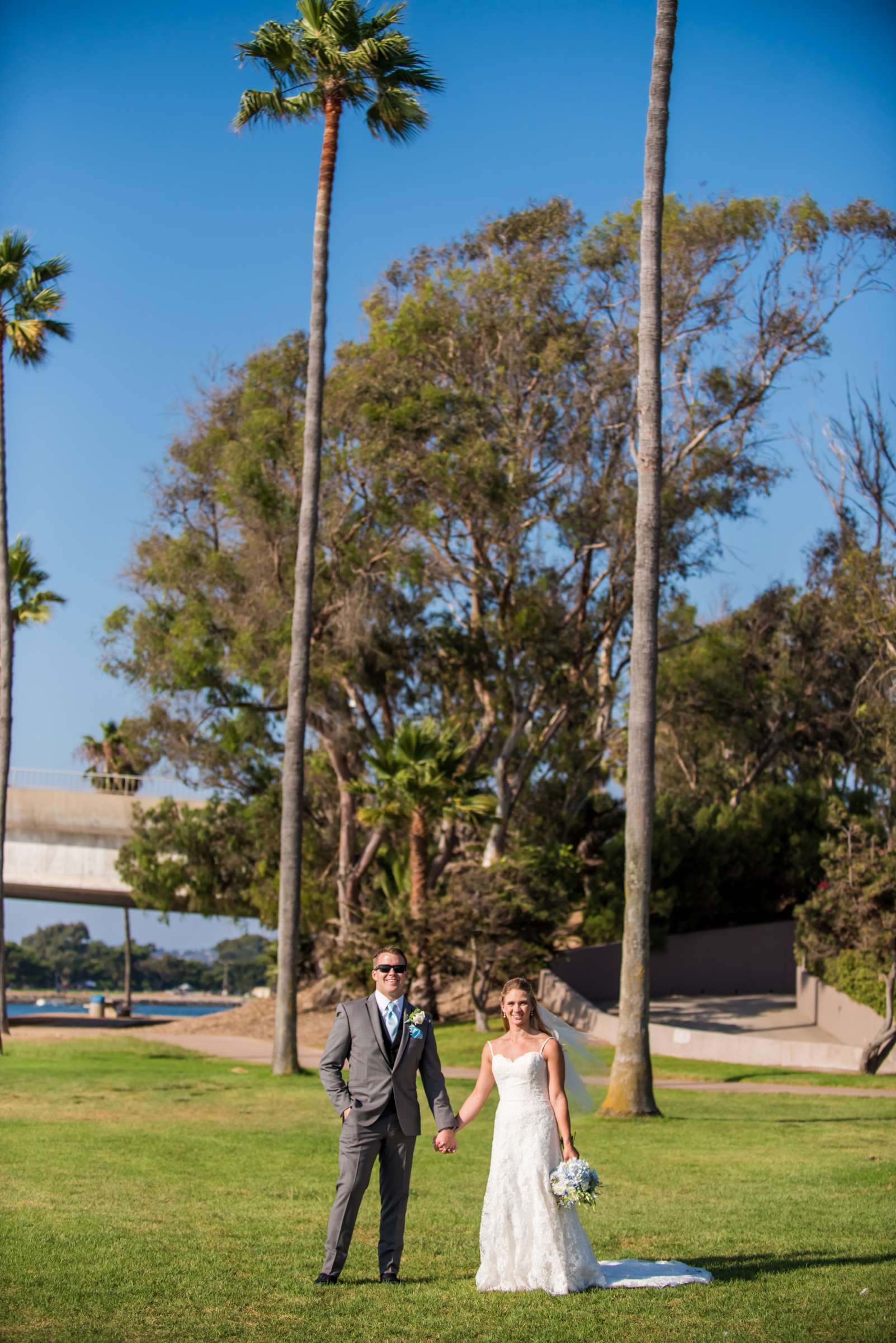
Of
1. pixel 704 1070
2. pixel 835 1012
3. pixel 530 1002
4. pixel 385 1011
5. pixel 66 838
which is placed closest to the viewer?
pixel 385 1011

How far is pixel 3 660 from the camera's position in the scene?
2594 cm

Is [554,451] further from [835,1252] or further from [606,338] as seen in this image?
[835,1252]

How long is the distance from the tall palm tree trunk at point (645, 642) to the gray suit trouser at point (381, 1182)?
9.50m

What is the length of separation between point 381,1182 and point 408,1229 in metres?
2.55

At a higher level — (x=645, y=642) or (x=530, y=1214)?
(x=645, y=642)

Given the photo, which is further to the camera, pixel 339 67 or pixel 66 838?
pixel 66 838

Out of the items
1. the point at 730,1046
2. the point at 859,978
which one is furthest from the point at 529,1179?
the point at 859,978

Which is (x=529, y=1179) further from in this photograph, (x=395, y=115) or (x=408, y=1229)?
(x=395, y=115)

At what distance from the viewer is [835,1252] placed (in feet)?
26.8

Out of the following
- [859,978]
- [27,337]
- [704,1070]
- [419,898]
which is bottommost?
[704,1070]

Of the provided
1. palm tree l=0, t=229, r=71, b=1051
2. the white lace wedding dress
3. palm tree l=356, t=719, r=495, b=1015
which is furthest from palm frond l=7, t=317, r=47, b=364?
the white lace wedding dress

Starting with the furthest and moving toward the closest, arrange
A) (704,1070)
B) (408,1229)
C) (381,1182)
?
(704,1070)
(408,1229)
(381,1182)

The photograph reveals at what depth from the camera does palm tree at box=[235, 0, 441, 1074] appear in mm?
21562

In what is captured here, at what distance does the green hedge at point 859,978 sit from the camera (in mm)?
25672
